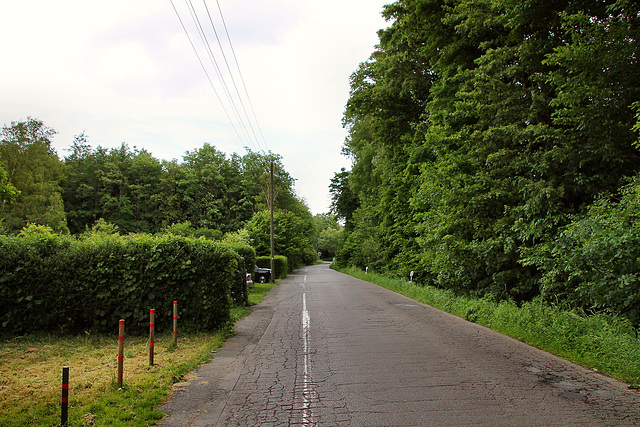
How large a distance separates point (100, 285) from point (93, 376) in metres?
3.51

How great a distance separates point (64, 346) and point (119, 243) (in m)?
2.34

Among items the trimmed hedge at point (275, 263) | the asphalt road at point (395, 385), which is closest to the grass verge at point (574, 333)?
the asphalt road at point (395, 385)

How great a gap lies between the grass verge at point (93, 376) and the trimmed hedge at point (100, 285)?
0.43m

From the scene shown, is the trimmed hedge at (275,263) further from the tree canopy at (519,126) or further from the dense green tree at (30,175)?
the dense green tree at (30,175)

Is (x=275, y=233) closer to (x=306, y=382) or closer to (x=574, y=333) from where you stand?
(x=574, y=333)

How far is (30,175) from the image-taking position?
43.4m

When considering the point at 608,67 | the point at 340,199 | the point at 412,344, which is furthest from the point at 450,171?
the point at 340,199

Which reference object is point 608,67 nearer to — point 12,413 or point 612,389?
point 612,389

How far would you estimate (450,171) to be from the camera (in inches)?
500

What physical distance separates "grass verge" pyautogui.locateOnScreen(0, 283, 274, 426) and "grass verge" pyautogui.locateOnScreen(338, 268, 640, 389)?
20.4 feet

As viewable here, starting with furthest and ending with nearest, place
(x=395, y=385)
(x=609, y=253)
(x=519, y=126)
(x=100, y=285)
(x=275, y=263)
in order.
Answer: (x=275, y=263) < (x=519, y=126) < (x=100, y=285) < (x=609, y=253) < (x=395, y=385)

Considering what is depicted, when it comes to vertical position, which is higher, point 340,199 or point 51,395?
point 340,199

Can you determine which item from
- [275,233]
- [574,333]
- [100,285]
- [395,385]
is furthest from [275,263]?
[395,385]

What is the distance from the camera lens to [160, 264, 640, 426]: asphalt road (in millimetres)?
4344
